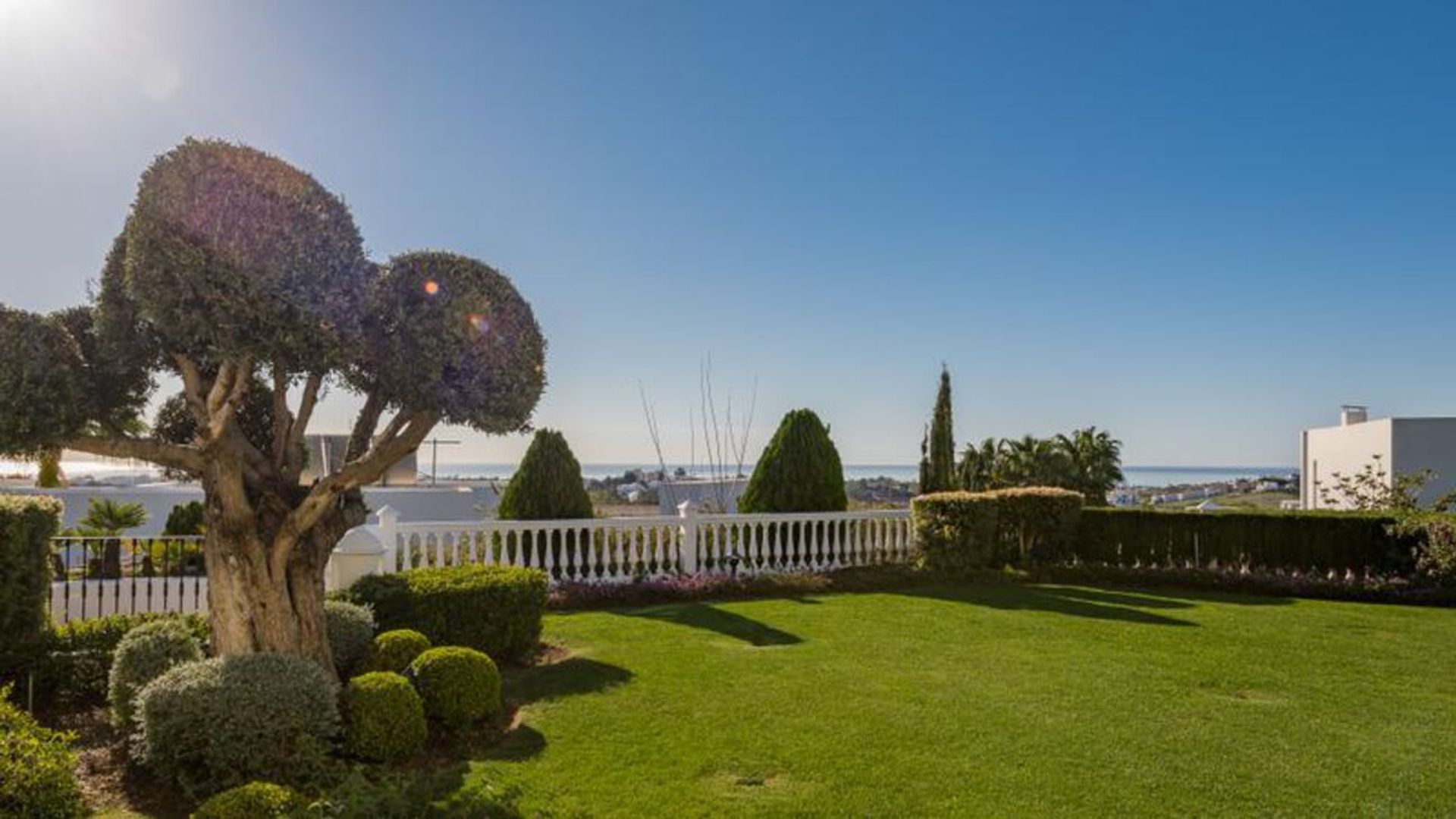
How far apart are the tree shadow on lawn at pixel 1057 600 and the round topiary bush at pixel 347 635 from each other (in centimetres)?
676

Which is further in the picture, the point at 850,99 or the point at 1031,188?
the point at 1031,188

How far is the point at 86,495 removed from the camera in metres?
15.0

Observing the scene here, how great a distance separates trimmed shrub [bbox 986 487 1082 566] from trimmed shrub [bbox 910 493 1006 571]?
0.23 m

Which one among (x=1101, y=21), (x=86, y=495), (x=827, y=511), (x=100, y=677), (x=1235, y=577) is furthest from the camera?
(x=86, y=495)

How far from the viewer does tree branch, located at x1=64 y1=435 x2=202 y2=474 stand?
479 centimetres

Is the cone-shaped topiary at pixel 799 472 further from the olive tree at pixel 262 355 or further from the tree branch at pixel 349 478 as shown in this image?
the tree branch at pixel 349 478

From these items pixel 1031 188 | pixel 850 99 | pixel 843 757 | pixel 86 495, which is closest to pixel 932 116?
pixel 850 99

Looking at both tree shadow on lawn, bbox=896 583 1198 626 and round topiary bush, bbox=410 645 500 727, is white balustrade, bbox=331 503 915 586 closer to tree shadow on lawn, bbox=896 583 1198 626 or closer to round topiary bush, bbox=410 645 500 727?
tree shadow on lawn, bbox=896 583 1198 626

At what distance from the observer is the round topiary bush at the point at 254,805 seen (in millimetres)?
3170

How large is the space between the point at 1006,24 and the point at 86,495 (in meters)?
17.1

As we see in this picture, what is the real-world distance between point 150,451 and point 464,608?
2.63 meters

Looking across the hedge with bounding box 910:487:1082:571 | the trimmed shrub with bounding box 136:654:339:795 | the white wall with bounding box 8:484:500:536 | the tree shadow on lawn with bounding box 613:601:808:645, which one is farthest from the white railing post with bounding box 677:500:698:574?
the trimmed shrub with bounding box 136:654:339:795

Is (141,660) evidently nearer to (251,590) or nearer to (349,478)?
(251,590)

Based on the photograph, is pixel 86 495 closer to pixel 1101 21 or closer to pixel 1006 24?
pixel 1006 24
